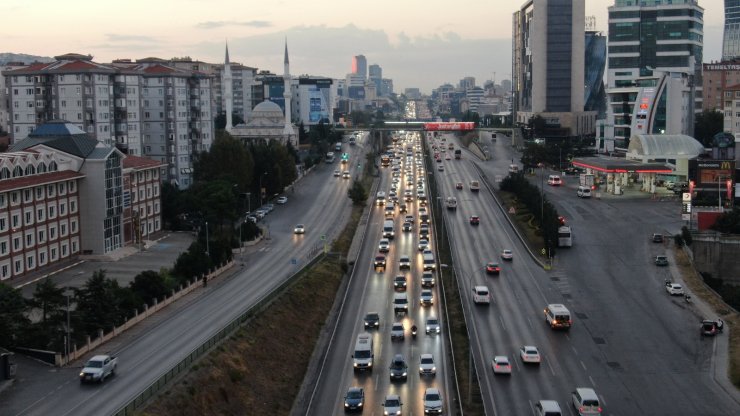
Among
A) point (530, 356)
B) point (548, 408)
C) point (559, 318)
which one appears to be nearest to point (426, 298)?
point (559, 318)

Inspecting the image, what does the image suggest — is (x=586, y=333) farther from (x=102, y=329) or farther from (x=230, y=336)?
(x=102, y=329)

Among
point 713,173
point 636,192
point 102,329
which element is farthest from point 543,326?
point 636,192

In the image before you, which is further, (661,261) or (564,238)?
(564,238)

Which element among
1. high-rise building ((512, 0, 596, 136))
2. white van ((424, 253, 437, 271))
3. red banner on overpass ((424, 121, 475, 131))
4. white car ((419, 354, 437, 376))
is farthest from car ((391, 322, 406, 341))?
high-rise building ((512, 0, 596, 136))

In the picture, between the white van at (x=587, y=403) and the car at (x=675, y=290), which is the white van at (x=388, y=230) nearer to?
the car at (x=675, y=290)

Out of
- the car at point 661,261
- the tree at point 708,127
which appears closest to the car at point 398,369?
the car at point 661,261

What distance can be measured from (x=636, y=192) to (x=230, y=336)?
220 feet

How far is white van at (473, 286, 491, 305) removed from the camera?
55.1 meters

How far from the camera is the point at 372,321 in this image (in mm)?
50219

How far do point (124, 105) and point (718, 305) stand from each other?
63.3 metres

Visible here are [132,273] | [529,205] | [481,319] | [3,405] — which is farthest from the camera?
[529,205]

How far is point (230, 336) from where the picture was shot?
4309cm

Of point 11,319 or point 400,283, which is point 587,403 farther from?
point 400,283

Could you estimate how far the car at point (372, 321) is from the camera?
49969 millimetres
